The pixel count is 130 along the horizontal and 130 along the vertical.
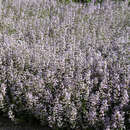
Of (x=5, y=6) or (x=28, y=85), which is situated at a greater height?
(x=5, y=6)

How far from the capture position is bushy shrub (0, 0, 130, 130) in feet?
10.7

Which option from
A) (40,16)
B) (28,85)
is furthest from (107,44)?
(40,16)

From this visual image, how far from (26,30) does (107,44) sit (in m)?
1.58

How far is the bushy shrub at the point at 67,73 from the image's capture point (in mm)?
3250

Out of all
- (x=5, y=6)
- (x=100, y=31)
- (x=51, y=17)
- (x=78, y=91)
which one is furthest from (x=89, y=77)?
(x=5, y=6)

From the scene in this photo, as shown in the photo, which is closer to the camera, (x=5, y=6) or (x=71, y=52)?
(x=71, y=52)

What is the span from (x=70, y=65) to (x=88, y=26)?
180cm

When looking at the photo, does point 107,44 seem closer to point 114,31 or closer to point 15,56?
point 114,31

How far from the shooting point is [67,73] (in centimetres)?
374

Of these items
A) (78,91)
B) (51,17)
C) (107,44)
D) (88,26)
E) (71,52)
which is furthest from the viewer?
(51,17)

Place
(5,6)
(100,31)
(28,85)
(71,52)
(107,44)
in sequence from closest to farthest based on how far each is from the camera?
(28,85) → (71,52) → (107,44) → (100,31) → (5,6)

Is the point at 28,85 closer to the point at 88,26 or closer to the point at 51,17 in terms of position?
the point at 88,26

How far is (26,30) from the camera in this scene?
5277 mm

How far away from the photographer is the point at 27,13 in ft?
20.5
